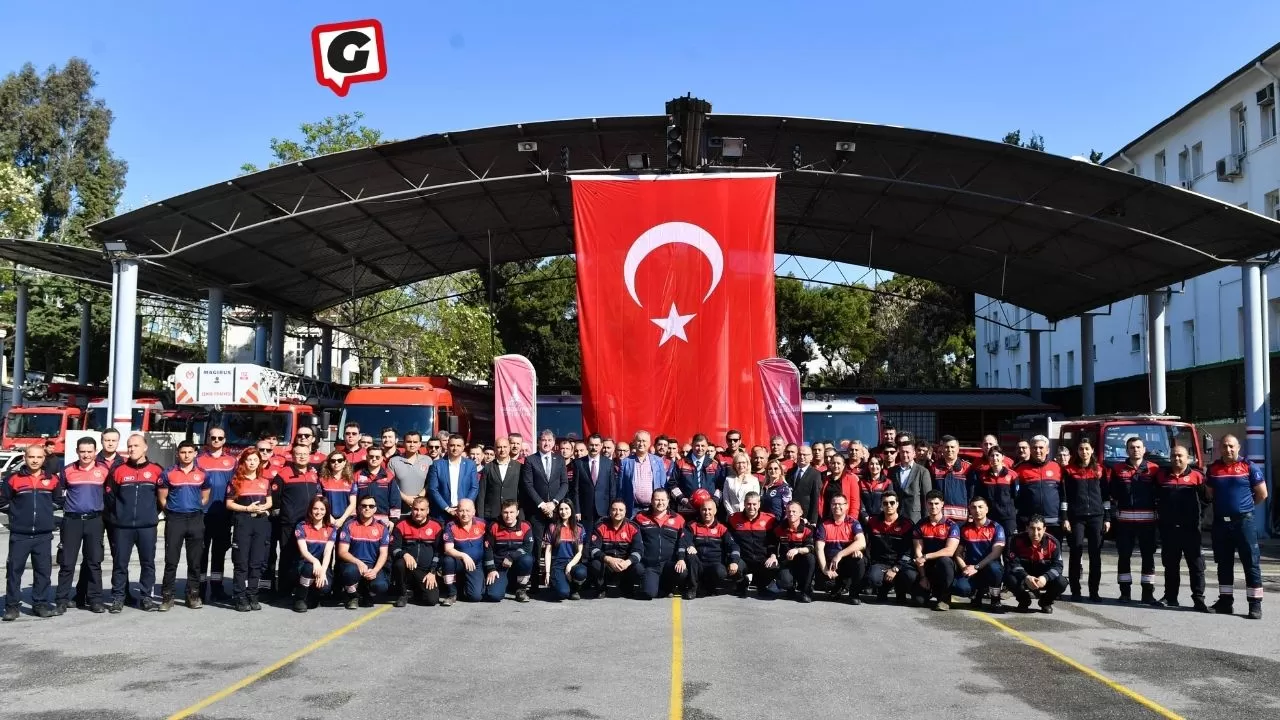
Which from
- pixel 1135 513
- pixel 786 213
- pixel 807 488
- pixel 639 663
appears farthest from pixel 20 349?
pixel 1135 513

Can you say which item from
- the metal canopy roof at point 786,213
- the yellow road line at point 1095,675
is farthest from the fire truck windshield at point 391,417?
the yellow road line at point 1095,675

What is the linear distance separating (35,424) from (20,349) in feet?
28.1

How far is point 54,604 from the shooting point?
10.7 m

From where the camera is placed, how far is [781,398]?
17328 millimetres

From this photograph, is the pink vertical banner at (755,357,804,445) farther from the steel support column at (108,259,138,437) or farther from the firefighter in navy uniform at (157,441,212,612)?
the steel support column at (108,259,138,437)

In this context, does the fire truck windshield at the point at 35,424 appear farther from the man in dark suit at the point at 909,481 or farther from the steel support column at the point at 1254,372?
the steel support column at the point at 1254,372

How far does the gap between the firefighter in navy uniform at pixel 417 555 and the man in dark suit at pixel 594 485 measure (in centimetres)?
208

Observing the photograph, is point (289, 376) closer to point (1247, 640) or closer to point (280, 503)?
point (280, 503)

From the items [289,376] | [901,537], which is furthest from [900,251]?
[901,537]

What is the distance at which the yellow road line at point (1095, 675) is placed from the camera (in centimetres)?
→ 685

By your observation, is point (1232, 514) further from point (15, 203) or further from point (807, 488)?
point (15, 203)

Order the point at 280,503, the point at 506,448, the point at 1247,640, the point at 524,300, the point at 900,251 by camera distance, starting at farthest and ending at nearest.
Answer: the point at 524,300, the point at 900,251, the point at 506,448, the point at 280,503, the point at 1247,640

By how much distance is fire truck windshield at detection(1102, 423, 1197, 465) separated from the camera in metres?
20.7

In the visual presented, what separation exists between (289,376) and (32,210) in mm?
19562
